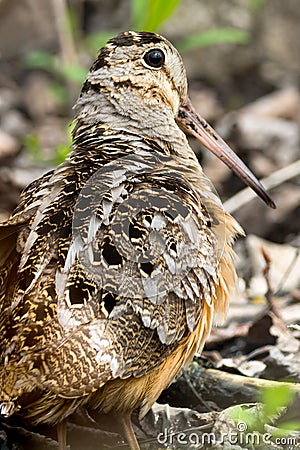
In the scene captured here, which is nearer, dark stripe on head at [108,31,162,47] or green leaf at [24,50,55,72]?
dark stripe on head at [108,31,162,47]

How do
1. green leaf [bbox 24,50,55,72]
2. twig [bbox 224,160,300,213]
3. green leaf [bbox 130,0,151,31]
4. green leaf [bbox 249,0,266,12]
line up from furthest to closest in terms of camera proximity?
green leaf [bbox 249,0,266,12] < green leaf [bbox 24,50,55,72] < green leaf [bbox 130,0,151,31] < twig [bbox 224,160,300,213]

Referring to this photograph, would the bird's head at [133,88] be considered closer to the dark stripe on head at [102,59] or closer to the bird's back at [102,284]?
the dark stripe on head at [102,59]

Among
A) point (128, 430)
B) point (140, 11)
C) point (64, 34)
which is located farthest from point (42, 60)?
point (128, 430)

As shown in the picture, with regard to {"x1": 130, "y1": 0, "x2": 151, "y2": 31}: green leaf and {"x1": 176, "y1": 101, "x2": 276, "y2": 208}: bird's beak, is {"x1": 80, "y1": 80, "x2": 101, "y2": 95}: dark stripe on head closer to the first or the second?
{"x1": 176, "y1": 101, "x2": 276, "y2": 208}: bird's beak

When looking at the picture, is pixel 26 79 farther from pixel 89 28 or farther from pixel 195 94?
pixel 195 94

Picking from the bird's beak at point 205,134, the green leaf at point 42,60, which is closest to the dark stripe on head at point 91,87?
the bird's beak at point 205,134

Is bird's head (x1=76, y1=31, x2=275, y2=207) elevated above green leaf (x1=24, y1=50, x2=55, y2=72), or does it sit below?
below

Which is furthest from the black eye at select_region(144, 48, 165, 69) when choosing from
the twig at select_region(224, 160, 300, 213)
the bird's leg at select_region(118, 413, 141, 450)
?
the bird's leg at select_region(118, 413, 141, 450)
